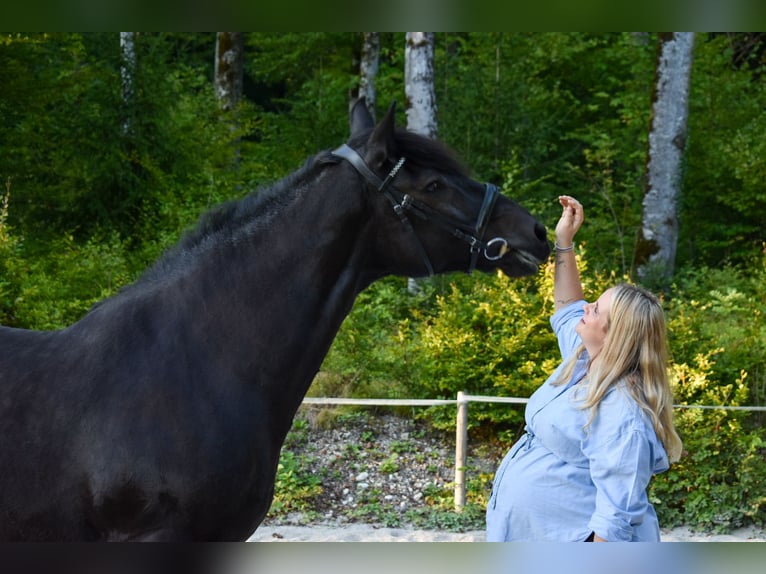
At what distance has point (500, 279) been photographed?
278 inches

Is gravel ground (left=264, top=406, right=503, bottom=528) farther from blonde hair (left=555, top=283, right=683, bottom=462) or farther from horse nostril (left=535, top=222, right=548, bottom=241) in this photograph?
blonde hair (left=555, top=283, right=683, bottom=462)

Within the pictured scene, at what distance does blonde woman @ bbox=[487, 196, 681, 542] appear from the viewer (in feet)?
6.54

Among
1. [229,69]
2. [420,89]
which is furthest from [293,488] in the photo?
[229,69]

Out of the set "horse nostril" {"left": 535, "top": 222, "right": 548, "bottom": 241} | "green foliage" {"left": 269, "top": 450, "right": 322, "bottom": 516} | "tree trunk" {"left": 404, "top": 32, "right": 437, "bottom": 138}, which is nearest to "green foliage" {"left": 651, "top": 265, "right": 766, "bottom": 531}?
"green foliage" {"left": 269, "top": 450, "right": 322, "bottom": 516}

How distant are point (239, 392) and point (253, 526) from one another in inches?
16.7

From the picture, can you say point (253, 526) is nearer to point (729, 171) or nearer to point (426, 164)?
point (426, 164)

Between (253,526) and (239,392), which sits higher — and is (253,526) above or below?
below

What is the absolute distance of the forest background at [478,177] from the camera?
22.0ft

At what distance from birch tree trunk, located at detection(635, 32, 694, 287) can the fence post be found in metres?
3.72

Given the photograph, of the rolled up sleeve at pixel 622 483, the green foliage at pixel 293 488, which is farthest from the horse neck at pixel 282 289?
the green foliage at pixel 293 488

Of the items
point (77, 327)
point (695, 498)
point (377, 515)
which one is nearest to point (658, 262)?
point (695, 498)

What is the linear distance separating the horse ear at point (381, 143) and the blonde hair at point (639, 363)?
85 centimetres

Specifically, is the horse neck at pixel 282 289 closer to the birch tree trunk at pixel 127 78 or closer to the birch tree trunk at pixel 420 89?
the birch tree trunk at pixel 420 89

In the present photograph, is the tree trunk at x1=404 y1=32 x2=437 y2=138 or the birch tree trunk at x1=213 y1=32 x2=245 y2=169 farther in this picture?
the birch tree trunk at x1=213 y1=32 x2=245 y2=169
